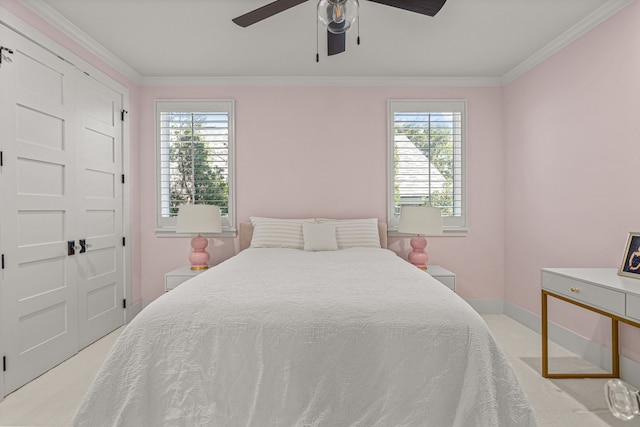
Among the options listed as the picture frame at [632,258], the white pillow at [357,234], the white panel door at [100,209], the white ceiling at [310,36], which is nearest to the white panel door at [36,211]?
the white panel door at [100,209]

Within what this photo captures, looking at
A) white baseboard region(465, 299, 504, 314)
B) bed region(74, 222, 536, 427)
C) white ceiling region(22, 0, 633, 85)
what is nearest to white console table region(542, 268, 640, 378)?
bed region(74, 222, 536, 427)

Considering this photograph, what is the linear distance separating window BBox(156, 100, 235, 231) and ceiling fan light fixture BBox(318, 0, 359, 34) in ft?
7.77

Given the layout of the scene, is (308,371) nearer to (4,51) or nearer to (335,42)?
(335,42)

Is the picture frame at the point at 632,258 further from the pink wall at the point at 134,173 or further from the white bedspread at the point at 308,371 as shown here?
the pink wall at the point at 134,173

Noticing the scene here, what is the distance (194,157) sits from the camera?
4004mm

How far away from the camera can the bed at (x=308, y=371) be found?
153cm

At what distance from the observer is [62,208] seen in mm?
2791

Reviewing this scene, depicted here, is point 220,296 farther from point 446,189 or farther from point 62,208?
point 446,189

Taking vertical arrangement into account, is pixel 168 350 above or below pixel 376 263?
below

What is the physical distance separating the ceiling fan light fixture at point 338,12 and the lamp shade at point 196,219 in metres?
2.25

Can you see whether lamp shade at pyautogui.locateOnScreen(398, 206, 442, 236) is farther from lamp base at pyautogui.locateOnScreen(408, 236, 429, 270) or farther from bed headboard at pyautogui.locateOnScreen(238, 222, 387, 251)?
bed headboard at pyautogui.locateOnScreen(238, 222, 387, 251)

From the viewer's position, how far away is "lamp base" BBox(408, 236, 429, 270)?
362cm

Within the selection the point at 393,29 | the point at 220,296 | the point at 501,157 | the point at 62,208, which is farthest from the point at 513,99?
the point at 62,208

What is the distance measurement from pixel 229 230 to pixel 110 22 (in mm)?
2140
